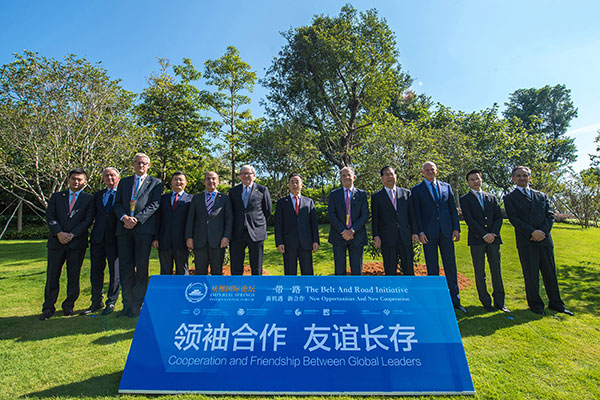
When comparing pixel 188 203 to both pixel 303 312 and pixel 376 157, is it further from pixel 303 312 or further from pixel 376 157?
pixel 376 157

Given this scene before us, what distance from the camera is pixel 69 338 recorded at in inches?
140

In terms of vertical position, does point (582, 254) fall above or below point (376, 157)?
below

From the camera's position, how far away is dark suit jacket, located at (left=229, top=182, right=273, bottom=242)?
4465 millimetres

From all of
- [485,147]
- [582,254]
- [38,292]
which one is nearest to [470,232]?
[582,254]

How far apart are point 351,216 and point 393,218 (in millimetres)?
653

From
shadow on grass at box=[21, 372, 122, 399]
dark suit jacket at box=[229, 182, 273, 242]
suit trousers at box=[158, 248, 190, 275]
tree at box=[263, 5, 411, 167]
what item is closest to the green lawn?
shadow on grass at box=[21, 372, 122, 399]

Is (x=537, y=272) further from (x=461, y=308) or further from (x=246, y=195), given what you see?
(x=246, y=195)

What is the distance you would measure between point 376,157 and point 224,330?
752 centimetres

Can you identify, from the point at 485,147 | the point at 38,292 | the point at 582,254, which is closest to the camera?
the point at 38,292

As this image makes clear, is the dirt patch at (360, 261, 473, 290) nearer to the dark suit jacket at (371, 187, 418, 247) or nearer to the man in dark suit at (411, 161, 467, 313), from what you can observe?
the man in dark suit at (411, 161, 467, 313)

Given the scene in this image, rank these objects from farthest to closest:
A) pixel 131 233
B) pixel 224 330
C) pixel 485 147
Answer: pixel 485 147
pixel 131 233
pixel 224 330

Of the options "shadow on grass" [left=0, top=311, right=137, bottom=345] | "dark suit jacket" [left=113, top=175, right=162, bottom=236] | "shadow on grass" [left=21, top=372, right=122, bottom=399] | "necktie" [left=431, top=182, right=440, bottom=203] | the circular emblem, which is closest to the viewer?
"shadow on grass" [left=21, top=372, right=122, bottom=399]

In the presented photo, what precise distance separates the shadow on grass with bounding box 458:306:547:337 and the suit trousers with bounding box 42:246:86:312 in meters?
5.47

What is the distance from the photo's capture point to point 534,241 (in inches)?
172
